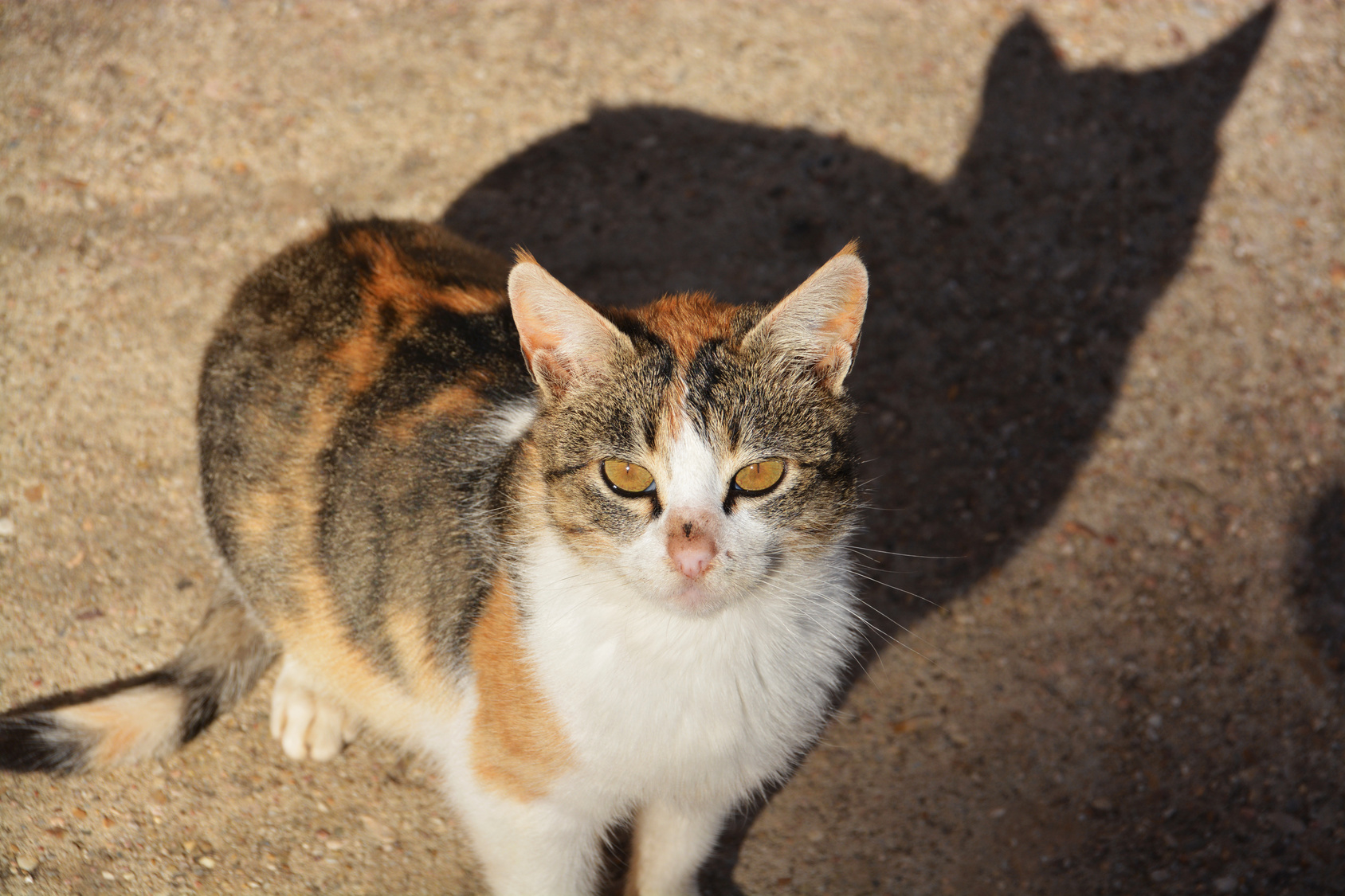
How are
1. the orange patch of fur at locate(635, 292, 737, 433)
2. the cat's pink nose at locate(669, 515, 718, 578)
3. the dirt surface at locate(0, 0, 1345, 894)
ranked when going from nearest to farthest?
1. the cat's pink nose at locate(669, 515, 718, 578)
2. the orange patch of fur at locate(635, 292, 737, 433)
3. the dirt surface at locate(0, 0, 1345, 894)

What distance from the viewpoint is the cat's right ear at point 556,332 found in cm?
217

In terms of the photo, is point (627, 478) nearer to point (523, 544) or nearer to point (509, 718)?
point (523, 544)

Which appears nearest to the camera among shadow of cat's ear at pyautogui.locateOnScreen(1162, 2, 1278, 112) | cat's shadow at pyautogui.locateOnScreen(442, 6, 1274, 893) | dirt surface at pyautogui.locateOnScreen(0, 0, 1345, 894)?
dirt surface at pyautogui.locateOnScreen(0, 0, 1345, 894)

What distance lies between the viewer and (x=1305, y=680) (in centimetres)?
346

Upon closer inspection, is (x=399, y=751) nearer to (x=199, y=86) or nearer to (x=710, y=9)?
(x=199, y=86)

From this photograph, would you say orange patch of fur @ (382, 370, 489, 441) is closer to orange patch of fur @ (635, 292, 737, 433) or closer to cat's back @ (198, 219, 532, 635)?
→ cat's back @ (198, 219, 532, 635)

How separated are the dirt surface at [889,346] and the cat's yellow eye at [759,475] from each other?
154cm

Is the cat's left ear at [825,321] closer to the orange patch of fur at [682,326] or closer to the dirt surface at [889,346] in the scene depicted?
the orange patch of fur at [682,326]

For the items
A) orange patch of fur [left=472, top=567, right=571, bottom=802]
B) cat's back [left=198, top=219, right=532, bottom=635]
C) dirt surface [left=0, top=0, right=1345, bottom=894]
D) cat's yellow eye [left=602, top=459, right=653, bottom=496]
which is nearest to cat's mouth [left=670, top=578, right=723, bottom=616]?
cat's yellow eye [left=602, top=459, right=653, bottom=496]

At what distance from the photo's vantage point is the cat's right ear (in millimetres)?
2170

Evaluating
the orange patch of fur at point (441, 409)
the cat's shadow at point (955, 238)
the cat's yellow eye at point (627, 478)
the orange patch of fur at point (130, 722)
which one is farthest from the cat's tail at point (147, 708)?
the cat's shadow at point (955, 238)

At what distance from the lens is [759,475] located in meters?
2.18

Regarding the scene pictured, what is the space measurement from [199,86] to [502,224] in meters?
1.57

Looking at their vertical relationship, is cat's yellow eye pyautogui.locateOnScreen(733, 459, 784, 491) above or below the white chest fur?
above
